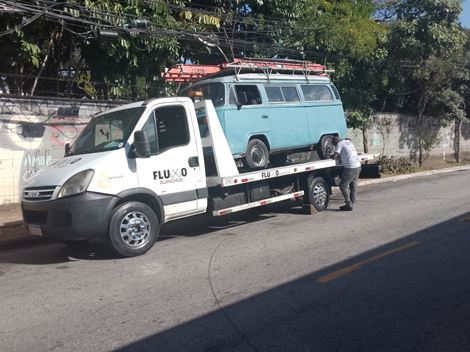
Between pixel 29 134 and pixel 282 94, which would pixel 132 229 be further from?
pixel 29 134

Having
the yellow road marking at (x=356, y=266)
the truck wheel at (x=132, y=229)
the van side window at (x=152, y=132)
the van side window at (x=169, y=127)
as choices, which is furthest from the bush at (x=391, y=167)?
the truck wheel at (x=132, y=229)

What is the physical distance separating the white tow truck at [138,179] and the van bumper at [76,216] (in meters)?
0.01

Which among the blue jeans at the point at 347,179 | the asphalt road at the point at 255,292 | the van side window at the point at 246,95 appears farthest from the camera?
the blue jeans at the point at 347,179

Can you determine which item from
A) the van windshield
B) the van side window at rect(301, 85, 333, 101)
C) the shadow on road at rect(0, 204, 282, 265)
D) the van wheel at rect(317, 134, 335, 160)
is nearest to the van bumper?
the shadow on road at rect(0, 204, 282, 265)

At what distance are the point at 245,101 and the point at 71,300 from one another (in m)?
5.58

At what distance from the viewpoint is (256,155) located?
10180 millimetres

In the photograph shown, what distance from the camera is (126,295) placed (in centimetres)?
575

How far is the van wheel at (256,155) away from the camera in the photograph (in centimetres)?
998

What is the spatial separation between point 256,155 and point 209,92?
1.55 meters

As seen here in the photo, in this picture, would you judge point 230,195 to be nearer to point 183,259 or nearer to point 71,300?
point 183,259

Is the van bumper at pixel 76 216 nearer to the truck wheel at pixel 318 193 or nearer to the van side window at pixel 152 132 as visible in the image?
the van side window at pixel 152 132

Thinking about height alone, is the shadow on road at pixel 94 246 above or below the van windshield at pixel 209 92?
below

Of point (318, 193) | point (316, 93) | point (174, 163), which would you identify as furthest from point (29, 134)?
point (318, 193)

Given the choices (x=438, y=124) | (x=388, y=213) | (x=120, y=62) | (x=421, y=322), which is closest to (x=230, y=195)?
(x=388, y=213)
